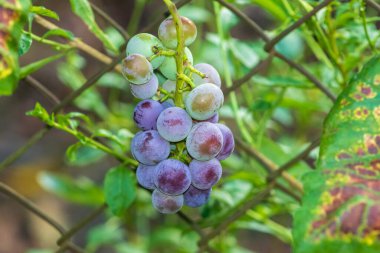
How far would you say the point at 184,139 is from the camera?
23.2 inches

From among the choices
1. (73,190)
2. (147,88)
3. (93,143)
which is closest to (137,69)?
(147,88)

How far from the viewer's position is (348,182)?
1.72ft

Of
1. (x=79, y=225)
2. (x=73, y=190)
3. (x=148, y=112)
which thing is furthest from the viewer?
(x=73, y=190)

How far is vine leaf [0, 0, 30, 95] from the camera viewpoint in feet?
1.56

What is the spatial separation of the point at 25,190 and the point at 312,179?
6.19 ft

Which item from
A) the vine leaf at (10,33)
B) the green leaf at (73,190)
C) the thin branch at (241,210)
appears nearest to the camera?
the vine leaf at (10,33)

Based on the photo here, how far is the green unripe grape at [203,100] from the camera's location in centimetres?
54

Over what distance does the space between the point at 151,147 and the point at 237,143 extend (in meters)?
0.38

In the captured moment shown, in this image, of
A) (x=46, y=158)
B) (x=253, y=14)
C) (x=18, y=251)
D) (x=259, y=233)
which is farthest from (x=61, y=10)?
(x=259, y=233)

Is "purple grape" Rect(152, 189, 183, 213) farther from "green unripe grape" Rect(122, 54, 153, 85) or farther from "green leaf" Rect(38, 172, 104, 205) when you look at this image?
"green leaf" Rect(38, 172, 104, 205)

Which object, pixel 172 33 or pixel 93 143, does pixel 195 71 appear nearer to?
pixel 172 33

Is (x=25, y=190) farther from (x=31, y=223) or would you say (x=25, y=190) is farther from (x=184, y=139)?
(x=184, y=139)

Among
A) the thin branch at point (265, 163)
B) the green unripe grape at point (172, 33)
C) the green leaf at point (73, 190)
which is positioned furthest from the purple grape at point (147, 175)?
the green leaf at point (73, 190)

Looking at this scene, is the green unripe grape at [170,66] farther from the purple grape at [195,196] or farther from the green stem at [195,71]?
the purple grape at [195,196]
